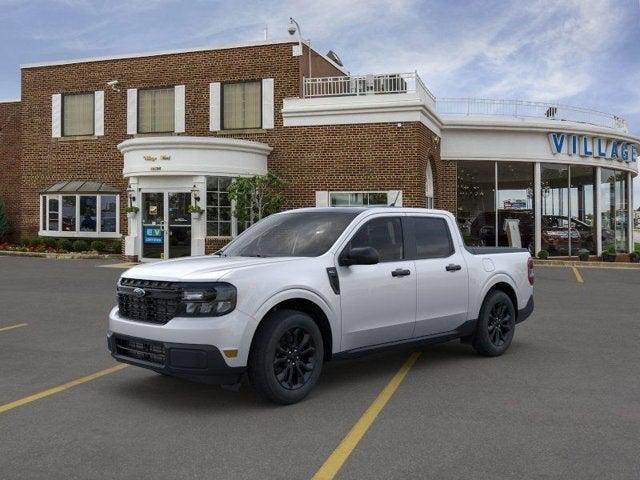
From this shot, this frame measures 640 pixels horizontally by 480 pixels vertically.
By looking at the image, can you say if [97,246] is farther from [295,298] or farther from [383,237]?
[295,298]

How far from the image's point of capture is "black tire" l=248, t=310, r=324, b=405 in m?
5.25

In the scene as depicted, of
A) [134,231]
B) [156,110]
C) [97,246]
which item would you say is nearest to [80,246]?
[97,246]

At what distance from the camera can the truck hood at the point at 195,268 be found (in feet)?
17.2

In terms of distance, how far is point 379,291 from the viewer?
20.1 ft

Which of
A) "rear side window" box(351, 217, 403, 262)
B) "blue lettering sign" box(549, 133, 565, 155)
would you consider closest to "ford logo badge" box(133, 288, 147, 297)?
"rear side window" box(351, 217, 403, 262)

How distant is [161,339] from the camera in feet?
17.2

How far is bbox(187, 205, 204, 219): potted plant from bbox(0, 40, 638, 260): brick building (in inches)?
3.6

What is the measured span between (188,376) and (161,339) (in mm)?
379

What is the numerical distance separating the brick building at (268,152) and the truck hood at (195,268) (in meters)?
14.9

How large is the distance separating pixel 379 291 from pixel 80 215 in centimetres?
2086

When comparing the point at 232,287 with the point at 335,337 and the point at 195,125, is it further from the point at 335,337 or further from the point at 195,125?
the point at 195,125

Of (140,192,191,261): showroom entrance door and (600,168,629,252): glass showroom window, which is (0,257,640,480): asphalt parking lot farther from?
(600,168,629,252): glass showroom window

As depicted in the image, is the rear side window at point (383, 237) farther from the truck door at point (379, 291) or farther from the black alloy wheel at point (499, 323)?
the black alloy wheel at point (499, 323)

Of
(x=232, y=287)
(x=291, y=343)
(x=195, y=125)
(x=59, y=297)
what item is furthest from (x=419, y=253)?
(x=195, y=125)
